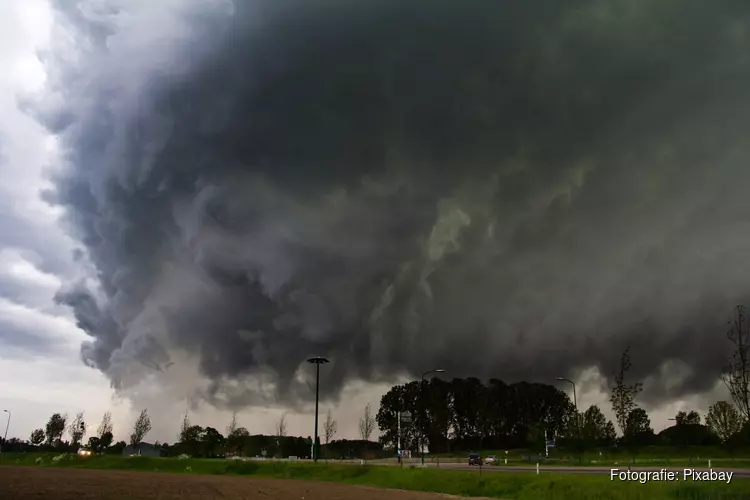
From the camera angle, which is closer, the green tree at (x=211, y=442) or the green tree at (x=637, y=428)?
the green tree at (x=637, y=428)

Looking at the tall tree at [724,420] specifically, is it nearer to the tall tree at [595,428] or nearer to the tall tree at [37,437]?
the tall tree at [595,428]

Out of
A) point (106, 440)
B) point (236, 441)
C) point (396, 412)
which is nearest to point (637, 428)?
point (396, 412)

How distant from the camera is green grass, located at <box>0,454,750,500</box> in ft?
109

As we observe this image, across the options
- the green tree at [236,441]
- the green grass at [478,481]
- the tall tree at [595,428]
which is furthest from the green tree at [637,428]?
the green tree at [236,441]

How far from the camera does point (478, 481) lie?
147 ft

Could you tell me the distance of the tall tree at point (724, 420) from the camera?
91875 mm

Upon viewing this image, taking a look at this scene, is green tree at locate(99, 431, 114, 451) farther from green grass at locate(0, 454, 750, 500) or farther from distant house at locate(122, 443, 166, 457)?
green grass at locate(0, 454, 750, 500)

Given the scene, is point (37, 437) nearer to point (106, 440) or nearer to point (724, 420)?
point (106, 440)

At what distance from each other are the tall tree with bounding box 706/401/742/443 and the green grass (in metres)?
62.0

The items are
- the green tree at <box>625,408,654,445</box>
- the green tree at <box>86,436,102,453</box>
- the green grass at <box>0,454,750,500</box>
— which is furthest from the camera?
the green tree at <box>86,436,102,453</box>

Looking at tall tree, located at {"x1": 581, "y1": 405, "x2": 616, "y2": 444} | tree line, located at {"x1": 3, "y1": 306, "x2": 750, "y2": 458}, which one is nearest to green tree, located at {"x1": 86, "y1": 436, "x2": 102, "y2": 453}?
tree line, located at {"x1": 3, "y1": 306, "x2": 750, "y2": 458}

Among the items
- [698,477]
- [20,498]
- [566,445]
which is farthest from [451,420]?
[20,498]

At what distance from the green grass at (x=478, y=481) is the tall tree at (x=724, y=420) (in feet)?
203

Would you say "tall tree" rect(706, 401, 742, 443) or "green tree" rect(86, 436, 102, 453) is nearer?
"tall tree" rect(706, 401, 742, 443)
